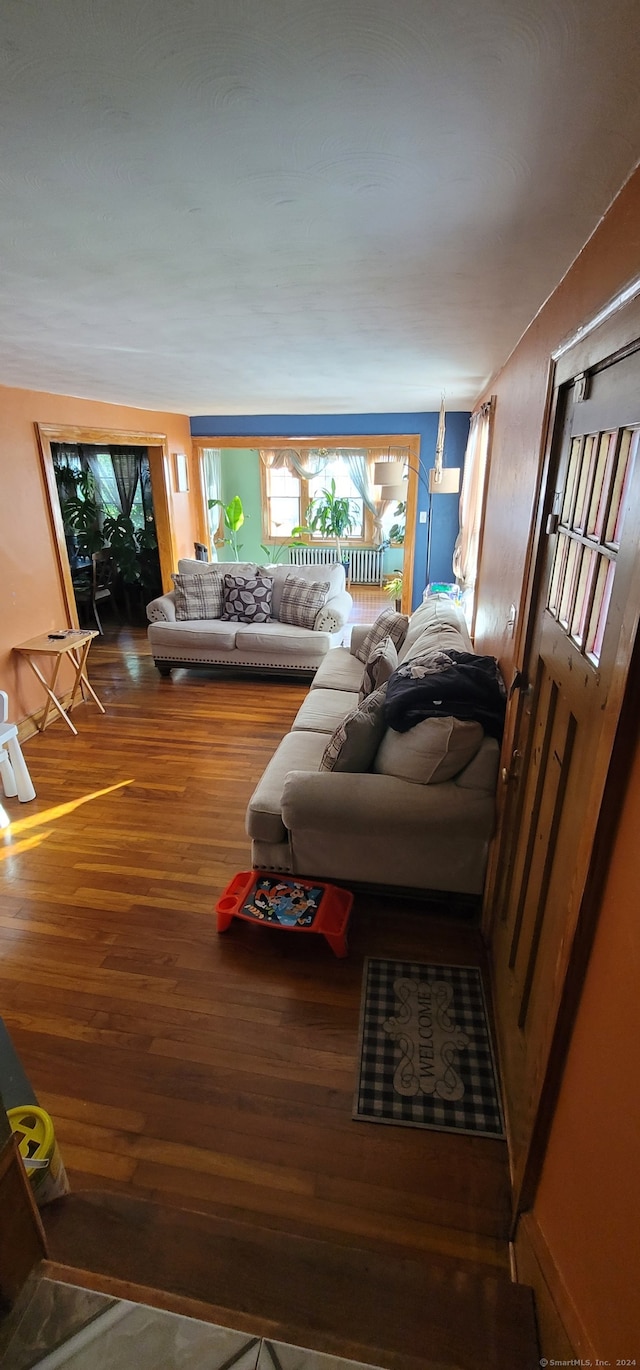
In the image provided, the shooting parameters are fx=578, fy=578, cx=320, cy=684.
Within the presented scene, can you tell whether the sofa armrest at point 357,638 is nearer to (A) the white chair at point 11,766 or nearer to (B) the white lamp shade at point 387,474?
(B) the white lamp shade at point 387,474

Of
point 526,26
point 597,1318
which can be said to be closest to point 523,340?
point 526,26

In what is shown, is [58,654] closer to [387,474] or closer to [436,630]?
[436,630]

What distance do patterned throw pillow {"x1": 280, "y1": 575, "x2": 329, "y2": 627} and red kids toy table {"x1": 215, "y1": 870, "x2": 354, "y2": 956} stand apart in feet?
10.0

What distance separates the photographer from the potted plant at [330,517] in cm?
901

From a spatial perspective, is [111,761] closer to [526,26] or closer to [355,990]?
[355,990]

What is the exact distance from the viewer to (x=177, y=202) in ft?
3.80

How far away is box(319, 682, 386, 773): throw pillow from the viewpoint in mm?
2416

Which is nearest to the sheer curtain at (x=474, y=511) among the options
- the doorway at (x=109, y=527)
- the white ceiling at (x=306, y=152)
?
the white ceiling at (x=306, y=152)

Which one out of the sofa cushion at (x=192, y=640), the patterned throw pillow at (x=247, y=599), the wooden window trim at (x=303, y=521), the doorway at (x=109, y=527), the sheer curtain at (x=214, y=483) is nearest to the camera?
the sofa cushion at (x=192, y=640)

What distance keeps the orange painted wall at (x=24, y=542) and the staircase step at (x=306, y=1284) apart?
3321 mm

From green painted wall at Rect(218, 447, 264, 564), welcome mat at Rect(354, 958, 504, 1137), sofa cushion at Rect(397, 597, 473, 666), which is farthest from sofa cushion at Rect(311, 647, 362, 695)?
green painted wall at Rect(218, 447, 264, 564)

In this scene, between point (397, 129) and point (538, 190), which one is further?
point (538, 190)

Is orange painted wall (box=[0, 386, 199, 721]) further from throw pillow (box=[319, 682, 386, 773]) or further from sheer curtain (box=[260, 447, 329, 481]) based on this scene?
sheer curtain (box=[260, 447, 329, 481])

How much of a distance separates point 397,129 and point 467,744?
1.78 meters
